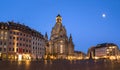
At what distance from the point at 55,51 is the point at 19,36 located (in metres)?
101

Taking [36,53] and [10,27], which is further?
[36,53]

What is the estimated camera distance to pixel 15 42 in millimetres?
94750

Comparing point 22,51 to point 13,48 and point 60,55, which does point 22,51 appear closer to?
point 13,48

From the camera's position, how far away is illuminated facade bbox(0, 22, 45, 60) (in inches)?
3536

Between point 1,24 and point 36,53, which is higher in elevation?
point 1,24

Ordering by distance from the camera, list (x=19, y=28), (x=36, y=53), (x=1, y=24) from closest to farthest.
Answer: (x=1, y=24) < (x=19, y=28) < (x=36, y=53)

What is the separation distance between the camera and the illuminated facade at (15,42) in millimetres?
89812

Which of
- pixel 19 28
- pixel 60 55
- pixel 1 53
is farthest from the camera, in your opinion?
pixel 60 55

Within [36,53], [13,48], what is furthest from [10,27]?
[36,53]

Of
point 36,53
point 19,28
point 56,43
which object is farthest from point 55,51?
point 19,28

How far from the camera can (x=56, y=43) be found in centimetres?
19762

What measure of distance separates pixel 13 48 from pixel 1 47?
6494mm

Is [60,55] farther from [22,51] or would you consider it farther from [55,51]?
[22,51]

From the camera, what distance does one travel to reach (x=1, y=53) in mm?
86938
